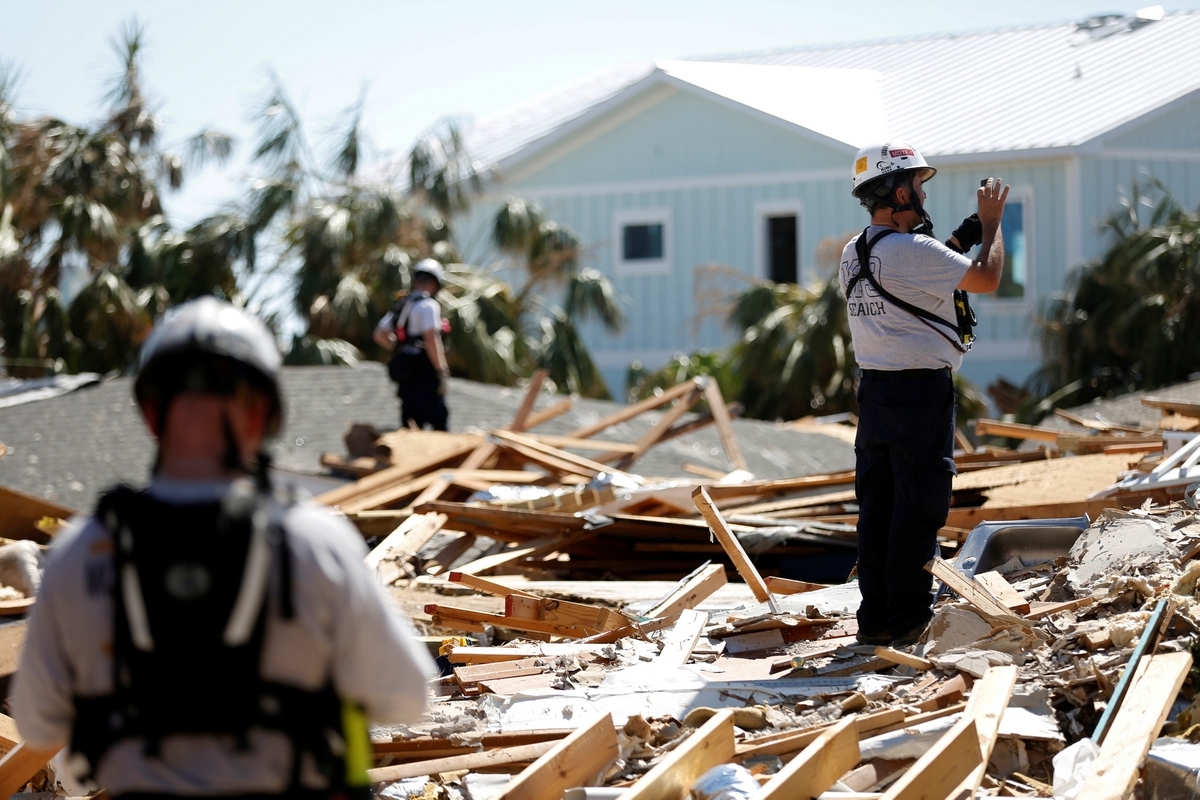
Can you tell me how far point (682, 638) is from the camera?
16.5ft

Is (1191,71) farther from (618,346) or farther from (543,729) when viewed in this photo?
(543,729)

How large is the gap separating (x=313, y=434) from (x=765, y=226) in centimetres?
1171

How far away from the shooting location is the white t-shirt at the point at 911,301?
476cm

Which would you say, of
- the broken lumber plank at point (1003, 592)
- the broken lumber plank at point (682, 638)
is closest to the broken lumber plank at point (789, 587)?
the broken lumber plank at point (682, 638)

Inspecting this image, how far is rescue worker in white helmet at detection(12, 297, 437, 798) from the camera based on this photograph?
6.75ft

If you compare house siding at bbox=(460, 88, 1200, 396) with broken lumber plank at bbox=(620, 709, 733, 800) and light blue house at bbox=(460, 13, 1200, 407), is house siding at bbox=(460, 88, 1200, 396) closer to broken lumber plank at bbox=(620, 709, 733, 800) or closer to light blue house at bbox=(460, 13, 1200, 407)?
light blue house at bbox=(460, 13, 1200, 407)

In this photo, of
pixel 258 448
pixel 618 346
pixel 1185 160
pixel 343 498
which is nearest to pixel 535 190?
pixel 618 346

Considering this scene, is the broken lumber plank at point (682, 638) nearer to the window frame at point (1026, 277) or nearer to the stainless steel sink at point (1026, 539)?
the stainless steel sink at point (1026, 539)

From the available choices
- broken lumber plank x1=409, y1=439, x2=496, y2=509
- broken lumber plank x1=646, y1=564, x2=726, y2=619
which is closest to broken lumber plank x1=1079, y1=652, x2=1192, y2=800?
broken lumber plank x1=646, y1=564, x2=726, y2=619

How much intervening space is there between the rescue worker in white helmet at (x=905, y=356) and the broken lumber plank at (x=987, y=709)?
728 millimetres

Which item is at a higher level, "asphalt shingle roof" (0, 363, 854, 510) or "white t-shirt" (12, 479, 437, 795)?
"white t-shirt" (12, 479, 437, 795)

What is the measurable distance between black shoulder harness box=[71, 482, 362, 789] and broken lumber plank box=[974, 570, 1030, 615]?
3.28 meters

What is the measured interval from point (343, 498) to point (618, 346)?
14.6 m

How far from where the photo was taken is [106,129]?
22297mm
